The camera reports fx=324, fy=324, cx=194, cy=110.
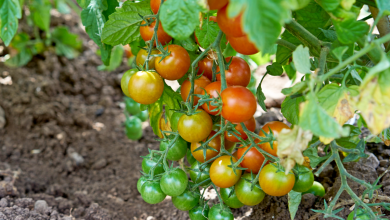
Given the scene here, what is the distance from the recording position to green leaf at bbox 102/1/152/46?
126 centimetres

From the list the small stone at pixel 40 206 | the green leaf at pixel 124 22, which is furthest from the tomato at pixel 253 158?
the small stone at pixel 40 206

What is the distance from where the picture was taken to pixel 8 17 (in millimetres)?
1320

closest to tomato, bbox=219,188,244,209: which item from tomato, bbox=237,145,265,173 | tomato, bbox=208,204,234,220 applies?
tomato, bbox=208,204,234,220

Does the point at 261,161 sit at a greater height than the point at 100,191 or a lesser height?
greater

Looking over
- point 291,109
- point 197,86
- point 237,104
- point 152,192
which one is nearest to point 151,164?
point 152,192

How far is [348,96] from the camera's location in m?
0.82

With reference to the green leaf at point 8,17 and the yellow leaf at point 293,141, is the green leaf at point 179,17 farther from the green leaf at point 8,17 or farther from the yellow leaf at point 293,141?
the green leaf at point 8,17

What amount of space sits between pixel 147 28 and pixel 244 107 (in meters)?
0.49

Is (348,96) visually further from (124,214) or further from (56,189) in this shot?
(56,189)

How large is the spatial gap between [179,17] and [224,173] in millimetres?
505

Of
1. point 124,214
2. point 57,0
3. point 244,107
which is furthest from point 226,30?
point 57,0

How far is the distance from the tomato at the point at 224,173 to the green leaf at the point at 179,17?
1.43 feet

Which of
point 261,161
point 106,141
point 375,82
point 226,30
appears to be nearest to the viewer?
point 375,82

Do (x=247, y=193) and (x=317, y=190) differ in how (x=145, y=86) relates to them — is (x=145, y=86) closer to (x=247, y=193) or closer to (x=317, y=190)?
(x=247, y=193)
